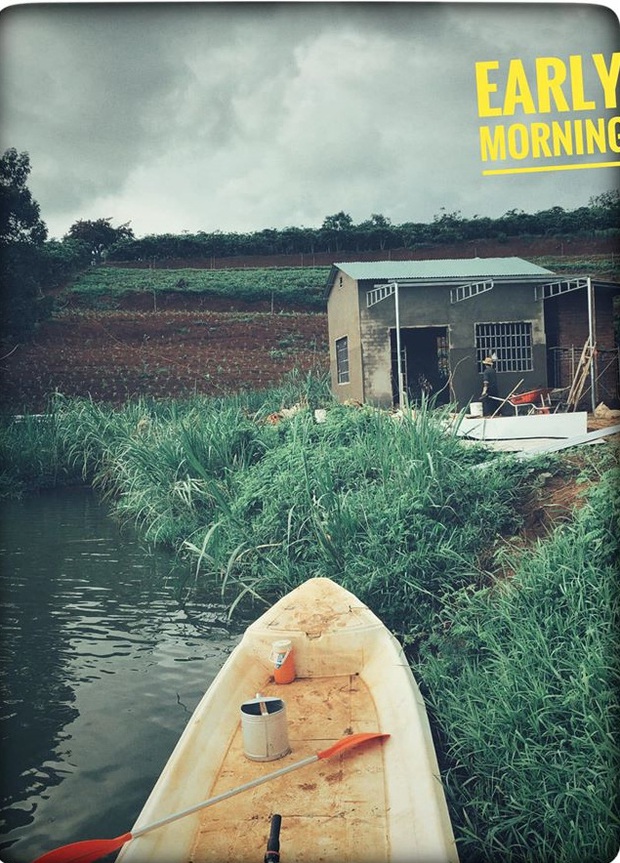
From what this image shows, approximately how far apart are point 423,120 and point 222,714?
6.54ft

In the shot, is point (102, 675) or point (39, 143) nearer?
point (39, 143)

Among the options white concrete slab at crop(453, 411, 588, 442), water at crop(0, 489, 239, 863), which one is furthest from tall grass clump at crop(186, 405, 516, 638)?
water at crop(0, 489, 239, 863)

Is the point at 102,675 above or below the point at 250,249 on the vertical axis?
below

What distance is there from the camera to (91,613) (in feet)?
10.2

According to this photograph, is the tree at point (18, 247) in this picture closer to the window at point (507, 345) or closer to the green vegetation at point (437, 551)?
the green vegetation at point (437, 551)

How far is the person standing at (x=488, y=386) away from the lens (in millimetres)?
3123

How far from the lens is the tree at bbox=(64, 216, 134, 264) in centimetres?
237

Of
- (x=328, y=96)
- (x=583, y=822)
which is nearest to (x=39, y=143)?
(x=328, y=96)

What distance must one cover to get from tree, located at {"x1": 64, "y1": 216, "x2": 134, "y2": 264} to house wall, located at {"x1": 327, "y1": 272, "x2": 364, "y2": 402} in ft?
2.82

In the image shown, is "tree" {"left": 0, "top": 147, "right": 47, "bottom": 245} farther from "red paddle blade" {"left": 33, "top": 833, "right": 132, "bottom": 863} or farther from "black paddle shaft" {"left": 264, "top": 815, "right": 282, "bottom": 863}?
"black paddle shaft" {"left": 264, "top": 815, "right": 282, "bottom": 863}

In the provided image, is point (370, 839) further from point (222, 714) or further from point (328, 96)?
point (328, 96)

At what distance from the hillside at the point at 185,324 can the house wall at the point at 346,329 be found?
8 cm

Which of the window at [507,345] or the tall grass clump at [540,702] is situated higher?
the window at [507,345]

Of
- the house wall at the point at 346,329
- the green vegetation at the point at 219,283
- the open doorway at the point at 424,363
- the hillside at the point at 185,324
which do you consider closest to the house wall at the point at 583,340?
the hillside at the point at 185,324
